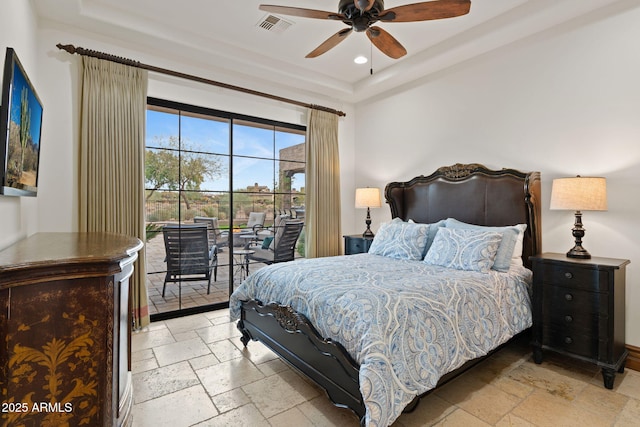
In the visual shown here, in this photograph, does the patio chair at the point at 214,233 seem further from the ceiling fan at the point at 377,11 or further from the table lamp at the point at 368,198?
the ceiling fan at the point at 377,11

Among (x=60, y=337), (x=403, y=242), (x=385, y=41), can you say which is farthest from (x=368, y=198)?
(x=60, y=337)

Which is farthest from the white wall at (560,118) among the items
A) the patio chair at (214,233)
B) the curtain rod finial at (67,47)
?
the curtain rod finial at (67,47)

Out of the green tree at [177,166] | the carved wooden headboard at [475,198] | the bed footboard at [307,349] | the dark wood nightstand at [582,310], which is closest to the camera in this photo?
the bed footboard at [307,349]

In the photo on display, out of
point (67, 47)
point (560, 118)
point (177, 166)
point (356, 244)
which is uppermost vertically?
point (67, 47)

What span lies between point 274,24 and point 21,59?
79.2 inches

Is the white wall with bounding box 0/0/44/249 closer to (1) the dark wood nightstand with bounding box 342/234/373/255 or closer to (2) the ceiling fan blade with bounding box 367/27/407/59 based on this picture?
(2) the ceiling fan blade with bounding box 367/27/407/59

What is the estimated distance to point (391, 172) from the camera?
451cm

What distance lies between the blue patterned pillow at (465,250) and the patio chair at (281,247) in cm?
209

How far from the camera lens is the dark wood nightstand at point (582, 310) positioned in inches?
88.7

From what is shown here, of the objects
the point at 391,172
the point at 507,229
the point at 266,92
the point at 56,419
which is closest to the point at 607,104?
the point at 507,229

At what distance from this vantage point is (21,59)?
7.10ft

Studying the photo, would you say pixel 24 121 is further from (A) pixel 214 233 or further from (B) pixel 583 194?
(B) pixel 583 194

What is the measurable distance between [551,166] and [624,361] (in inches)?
65.2

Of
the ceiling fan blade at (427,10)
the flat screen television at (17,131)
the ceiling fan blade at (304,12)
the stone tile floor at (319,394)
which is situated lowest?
the stone tile floor at (319,394)
